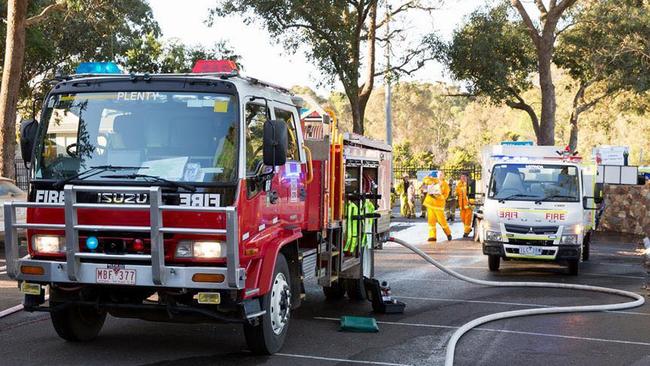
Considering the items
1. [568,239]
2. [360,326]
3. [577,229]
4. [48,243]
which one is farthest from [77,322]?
[577,229]

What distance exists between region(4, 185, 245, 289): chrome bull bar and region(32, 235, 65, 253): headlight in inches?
5.6

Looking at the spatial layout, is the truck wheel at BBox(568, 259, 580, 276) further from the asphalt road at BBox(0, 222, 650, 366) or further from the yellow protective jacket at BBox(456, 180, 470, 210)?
the yellow protective jacket at BBox(456, 180, 470, 210)

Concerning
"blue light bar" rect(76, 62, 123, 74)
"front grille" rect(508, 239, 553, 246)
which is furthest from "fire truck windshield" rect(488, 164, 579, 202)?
"blue light bar" rect(76, 62, 123, 74)

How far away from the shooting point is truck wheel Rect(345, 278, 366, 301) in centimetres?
1023

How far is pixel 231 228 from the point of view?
5938 millimetres

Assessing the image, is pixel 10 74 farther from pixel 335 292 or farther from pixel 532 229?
pixel 532 229

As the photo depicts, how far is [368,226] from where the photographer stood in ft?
32.5

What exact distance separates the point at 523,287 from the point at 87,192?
25.6ft

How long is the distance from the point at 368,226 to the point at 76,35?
824 inches

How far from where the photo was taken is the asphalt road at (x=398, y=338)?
697 centimetres

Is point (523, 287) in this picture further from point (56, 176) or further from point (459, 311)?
point (56, 176)

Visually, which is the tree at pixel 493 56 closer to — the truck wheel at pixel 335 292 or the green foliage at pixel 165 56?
the green foliage at pixel 165 56

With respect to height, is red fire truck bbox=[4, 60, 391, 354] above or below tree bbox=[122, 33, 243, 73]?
below

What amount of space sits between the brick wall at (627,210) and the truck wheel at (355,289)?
17509mm
